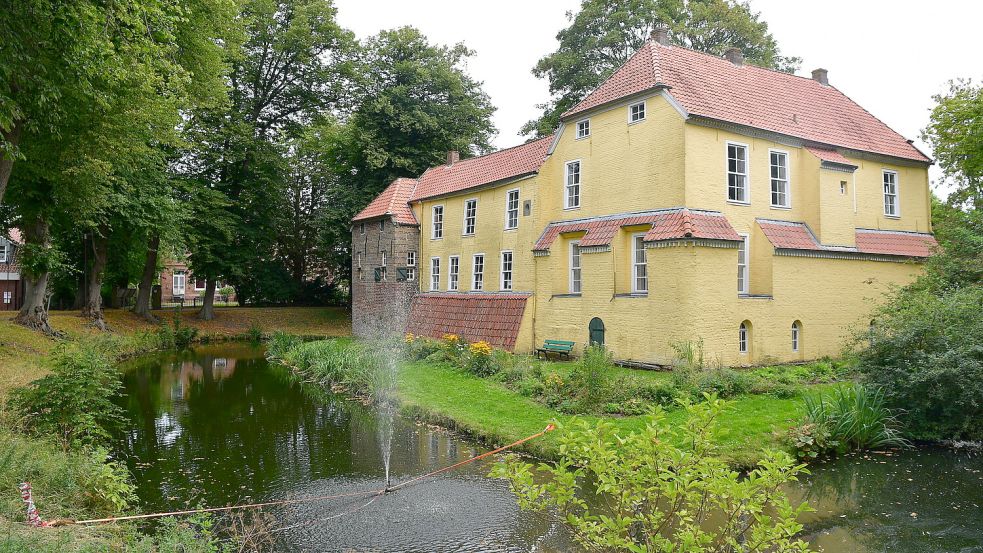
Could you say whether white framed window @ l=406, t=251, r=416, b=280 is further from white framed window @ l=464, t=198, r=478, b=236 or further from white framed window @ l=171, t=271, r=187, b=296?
white framed window @ l=171, t=271, r=187, b=296

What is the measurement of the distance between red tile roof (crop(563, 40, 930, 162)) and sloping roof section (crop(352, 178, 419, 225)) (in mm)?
11065

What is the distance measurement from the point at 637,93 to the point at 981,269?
31.6 feet

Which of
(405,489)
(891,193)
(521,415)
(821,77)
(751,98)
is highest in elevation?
(821,77)

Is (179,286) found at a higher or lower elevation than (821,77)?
lower

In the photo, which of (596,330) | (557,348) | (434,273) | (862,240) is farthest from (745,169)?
(434,273)

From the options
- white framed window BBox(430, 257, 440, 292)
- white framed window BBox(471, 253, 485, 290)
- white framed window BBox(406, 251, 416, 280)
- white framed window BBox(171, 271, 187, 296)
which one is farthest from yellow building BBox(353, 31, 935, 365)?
white framed window BBox(171, 271, 187, 296)

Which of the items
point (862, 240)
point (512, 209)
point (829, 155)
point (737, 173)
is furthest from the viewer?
point (512, 209)

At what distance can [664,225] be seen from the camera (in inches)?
664

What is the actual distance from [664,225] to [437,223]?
13.7 meters

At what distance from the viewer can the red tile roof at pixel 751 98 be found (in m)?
18.0

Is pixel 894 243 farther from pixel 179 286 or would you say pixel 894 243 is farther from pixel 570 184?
pixel 179 286

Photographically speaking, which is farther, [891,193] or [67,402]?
[891,193]

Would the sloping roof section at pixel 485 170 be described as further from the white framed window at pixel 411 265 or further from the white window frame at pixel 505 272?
the white window frame at pixel 505 272

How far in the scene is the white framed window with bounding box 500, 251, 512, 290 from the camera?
23.5 metres
